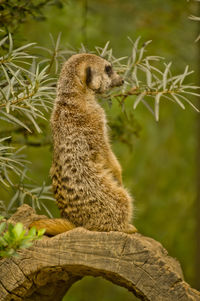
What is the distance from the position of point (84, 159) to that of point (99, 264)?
0.42 metres

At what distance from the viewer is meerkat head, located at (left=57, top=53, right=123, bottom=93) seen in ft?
6.47

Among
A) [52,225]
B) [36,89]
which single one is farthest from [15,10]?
[52,225]

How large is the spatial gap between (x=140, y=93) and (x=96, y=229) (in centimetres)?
57

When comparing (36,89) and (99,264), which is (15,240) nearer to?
(99,264)

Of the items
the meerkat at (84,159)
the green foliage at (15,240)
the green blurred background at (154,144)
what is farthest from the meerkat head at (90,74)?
the green blurred background at (154,144)

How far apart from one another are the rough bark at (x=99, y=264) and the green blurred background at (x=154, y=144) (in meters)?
2.56

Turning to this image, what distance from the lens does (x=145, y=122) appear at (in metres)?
4.91

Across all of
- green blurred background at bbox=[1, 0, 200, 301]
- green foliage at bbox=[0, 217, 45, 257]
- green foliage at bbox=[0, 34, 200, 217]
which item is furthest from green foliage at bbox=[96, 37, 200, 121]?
green blurred background at bbox=[1, 0, 200, 301]

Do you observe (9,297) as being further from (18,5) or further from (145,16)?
(145,16)

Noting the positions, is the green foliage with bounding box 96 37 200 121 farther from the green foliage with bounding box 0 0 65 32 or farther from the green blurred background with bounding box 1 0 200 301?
the green blurred background with bounding box 1 0 200 301

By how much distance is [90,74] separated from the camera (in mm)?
1988

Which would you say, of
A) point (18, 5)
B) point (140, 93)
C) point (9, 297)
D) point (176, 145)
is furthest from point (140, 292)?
point (176, 145)

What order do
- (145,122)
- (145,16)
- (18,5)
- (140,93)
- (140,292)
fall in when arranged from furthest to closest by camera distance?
(145,122) < (145,16) < (18,5) < (140,93) < (140,292)

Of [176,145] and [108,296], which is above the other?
[176,145]
